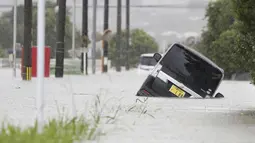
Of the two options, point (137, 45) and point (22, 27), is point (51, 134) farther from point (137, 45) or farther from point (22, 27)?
point (137, 45)

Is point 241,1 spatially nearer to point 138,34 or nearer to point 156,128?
point 156,128

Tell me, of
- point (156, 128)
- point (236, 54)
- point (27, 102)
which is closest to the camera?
point (156, 128)

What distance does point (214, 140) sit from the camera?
9.80 meters

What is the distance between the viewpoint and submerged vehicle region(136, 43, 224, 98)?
727 inches

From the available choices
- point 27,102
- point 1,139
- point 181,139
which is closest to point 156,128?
point 181,139

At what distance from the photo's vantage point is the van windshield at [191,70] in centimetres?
1844

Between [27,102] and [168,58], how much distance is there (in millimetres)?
4839

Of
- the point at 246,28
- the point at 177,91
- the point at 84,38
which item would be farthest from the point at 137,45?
the point at 246,28

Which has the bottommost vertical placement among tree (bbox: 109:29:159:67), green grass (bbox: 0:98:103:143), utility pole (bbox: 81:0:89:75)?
tree (bbox: 109:29:159:67)

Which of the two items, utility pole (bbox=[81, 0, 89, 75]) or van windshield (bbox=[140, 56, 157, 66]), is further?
van windshield (bbox=[140, 56, 157, 66])

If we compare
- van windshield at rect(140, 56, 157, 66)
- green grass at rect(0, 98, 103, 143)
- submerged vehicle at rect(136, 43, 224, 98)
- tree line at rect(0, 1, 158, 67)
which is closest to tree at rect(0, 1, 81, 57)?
tree line at rect(0, 1, 158, 67)

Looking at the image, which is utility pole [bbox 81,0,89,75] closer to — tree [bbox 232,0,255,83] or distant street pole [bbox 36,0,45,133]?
tree [bbox 232,0,255,83]

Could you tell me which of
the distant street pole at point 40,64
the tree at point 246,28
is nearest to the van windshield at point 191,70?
the tree at point 246,28

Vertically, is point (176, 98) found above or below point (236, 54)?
below
